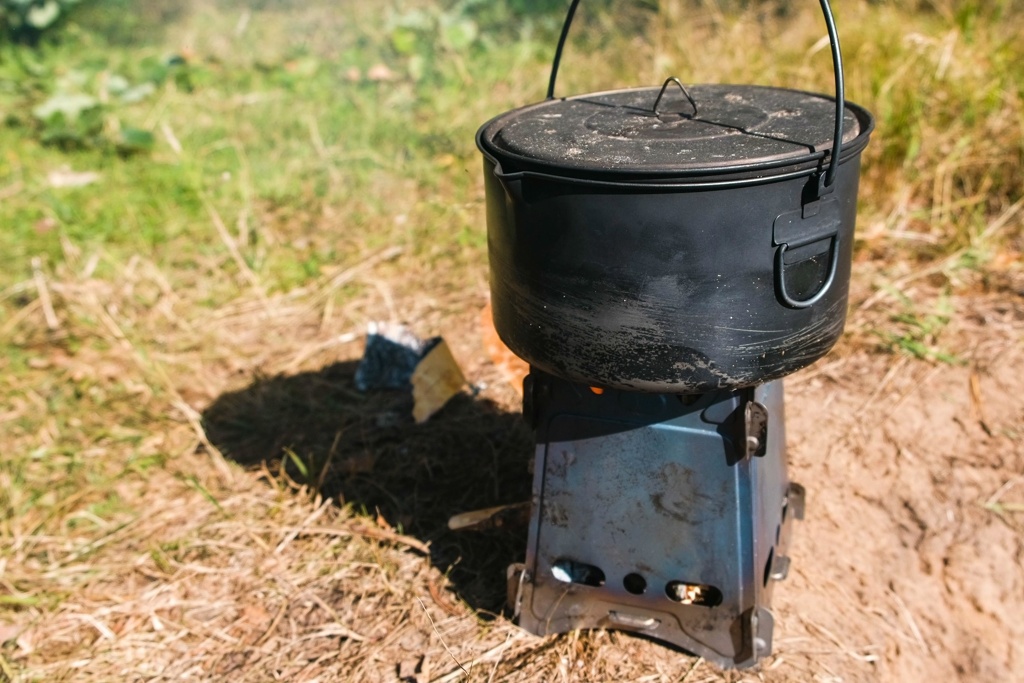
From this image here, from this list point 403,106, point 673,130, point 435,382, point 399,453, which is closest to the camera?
point 673,130

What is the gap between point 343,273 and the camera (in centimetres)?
394

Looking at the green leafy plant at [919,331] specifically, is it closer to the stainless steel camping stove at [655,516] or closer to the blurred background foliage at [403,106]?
the blurred background foliage at [403,106]

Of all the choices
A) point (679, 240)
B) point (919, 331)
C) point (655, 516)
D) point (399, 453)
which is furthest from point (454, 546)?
point (919, 331)

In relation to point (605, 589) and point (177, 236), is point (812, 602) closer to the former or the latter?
point (605, 589)

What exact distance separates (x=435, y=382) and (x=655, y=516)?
117cm

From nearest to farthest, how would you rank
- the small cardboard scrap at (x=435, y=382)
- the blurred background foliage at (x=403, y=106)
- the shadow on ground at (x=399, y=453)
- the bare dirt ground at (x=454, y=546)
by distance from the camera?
the bare dirt ground at (x=454, y=546) < the shadow on ground at (x=399, y=453) < the small cardboard scrap at (x=435, y=382) < the blurred background foliage at (x=403, y=106)

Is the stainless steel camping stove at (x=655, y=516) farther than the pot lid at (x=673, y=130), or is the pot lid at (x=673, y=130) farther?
the stainless steel camping stove at (x=655, y=516)

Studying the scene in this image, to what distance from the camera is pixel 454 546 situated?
8.41ft

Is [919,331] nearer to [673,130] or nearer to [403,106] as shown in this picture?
[673,130]

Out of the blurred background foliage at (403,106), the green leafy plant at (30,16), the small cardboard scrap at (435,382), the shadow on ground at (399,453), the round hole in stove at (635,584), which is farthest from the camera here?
the green leafy plant at (30,16)

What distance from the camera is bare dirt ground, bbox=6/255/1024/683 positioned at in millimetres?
2275

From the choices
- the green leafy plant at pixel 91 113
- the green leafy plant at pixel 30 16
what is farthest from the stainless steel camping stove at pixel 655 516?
the green leafy plant at pixel 30 16

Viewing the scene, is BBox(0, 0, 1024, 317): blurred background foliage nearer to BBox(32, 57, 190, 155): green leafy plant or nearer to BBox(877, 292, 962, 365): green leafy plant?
BBox(32, 57, 190, 155): green leafy plant

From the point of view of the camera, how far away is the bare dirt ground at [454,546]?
2.28 m
